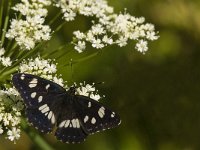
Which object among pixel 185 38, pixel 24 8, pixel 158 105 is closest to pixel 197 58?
pixel 185 38

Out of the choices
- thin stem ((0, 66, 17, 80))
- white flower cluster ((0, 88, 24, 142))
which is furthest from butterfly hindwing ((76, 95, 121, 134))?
thin stem ((0, 66, 17, 80))

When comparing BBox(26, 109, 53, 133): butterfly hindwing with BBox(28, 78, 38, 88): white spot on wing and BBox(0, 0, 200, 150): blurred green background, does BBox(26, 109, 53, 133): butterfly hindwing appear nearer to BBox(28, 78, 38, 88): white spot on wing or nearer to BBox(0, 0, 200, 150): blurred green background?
BBox(28, 78, 38, 88): white spot on wing

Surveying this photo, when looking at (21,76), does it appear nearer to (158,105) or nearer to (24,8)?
(24,8)

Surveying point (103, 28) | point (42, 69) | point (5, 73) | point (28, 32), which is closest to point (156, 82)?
point (103, 28)

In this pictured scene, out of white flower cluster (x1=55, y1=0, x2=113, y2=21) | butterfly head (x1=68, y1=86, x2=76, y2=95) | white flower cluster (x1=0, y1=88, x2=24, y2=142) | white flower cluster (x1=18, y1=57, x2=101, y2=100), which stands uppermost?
white flower cluster (x1=55, y1=0, x2=113, y2=21)

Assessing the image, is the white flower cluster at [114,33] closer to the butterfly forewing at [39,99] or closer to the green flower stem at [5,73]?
the green flower stem at [5,73]

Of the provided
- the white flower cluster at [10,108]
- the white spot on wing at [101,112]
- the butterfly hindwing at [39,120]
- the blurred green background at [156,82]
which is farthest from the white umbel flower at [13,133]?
the blurred green background at [156,82]
